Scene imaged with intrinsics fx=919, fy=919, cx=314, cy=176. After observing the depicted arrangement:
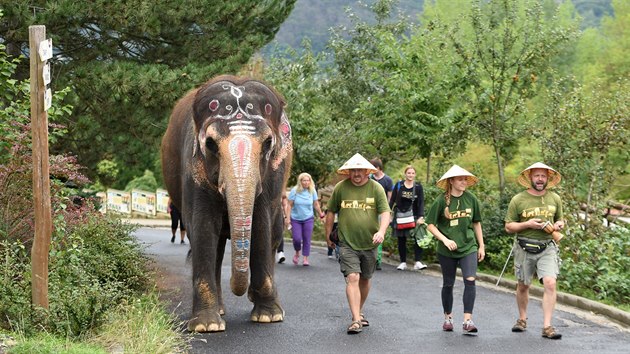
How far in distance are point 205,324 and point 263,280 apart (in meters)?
1.02

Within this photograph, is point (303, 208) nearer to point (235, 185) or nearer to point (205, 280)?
point (205, 280)

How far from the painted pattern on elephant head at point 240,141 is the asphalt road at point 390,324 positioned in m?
0.96

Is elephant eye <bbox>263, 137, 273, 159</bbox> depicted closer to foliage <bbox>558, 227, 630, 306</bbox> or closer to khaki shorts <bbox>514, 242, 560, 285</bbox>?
khaki shorts <bbox>514, 242, 560, 285</bbox>

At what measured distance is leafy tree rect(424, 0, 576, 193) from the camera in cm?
1805

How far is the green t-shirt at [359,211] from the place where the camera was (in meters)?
10.7

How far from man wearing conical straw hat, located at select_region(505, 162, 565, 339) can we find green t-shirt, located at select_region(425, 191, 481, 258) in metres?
0.45

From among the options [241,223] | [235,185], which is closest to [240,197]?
[235,185]

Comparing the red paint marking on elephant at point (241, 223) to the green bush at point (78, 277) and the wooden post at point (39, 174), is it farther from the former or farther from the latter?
the wooden post at point (39, 174)

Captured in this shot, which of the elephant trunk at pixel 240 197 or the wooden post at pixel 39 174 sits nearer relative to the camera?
the wooden post at pixel 39 174

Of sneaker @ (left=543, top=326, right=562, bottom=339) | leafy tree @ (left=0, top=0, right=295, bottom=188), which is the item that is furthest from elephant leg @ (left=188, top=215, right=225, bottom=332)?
leafy tree @ (left=0, top=0, right=295, bottom=188)

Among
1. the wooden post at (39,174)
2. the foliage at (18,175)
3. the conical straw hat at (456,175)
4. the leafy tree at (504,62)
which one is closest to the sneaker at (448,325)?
the conical straw hat at (456,175)

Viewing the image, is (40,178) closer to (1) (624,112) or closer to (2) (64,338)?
(2) (64,338)

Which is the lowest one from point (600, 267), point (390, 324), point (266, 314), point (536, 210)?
point (390, 324)

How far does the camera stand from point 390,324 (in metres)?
11.2
